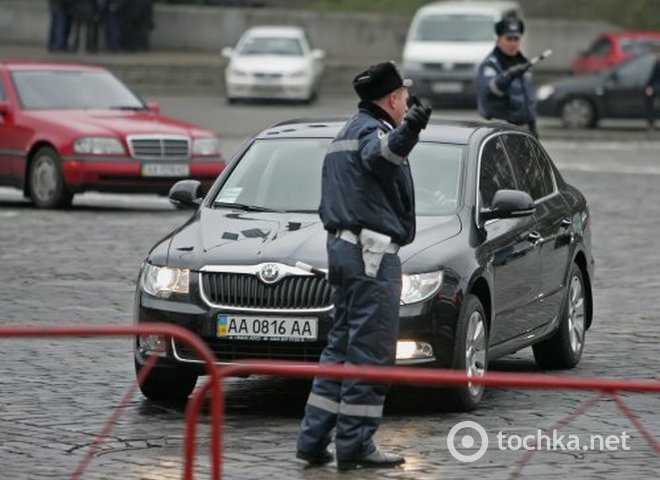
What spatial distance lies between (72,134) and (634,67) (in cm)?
1802

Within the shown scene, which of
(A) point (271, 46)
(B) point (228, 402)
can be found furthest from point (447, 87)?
(B) point (228, 402)

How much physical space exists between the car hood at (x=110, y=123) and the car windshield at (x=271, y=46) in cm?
2062

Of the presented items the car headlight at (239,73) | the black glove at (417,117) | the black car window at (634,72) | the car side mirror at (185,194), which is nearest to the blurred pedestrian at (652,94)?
the black car window at (634,72)

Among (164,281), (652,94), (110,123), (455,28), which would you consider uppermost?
(164,281)

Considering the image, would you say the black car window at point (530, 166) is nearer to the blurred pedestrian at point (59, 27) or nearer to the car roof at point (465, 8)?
the car roof at point (465, 8)

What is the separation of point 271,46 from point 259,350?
34.4m

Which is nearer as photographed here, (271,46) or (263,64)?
(263,64)

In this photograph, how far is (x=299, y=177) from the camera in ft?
39.7

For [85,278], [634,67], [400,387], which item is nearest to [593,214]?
[85,278]

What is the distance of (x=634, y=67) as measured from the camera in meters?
39.1

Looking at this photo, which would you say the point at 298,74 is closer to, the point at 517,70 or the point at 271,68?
the point at 271,68

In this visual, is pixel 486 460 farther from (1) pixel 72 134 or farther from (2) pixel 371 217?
(1) pixel 72 134

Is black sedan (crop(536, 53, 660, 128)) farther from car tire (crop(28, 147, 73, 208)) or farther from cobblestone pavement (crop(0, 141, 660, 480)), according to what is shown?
cobblestone pavement (crop(0, 141, 660, 480))

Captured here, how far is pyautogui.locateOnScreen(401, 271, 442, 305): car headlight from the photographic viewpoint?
10680 mm
